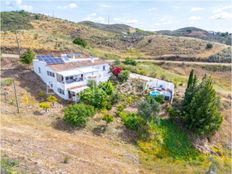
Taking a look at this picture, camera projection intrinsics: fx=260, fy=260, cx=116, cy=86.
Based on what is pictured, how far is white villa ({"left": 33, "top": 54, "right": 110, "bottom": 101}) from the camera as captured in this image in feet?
99.9

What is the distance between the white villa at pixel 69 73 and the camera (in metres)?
30.4

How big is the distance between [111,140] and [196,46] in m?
51.6

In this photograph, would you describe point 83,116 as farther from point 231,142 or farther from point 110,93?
point 231,142

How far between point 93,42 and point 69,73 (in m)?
42.4

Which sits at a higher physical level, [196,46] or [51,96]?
[196,46]

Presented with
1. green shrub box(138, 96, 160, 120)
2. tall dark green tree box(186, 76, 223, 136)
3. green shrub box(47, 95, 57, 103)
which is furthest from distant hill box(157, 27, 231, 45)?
green shrub box(47, 95, 57, 103)

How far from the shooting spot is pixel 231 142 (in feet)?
97.0

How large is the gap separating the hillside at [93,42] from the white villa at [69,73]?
38.8 feet

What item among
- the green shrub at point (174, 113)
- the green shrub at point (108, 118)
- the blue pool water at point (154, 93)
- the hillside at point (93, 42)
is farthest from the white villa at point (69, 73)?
the hillside at point (93, 42)

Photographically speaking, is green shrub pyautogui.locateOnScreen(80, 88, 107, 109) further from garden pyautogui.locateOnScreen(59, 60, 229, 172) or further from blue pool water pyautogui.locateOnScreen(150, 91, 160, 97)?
blue pool water pyautogui.locateOnScreen(150, 91, 160, 97)

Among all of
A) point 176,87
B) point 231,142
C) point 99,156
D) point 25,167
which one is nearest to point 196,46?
point 176,87

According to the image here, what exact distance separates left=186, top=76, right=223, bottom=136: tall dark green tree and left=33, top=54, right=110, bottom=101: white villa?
12305mm

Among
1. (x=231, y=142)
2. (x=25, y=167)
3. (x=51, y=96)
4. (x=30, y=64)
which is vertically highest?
(x=30, y=64)

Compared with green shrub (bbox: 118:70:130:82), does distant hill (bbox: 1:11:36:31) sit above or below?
above
